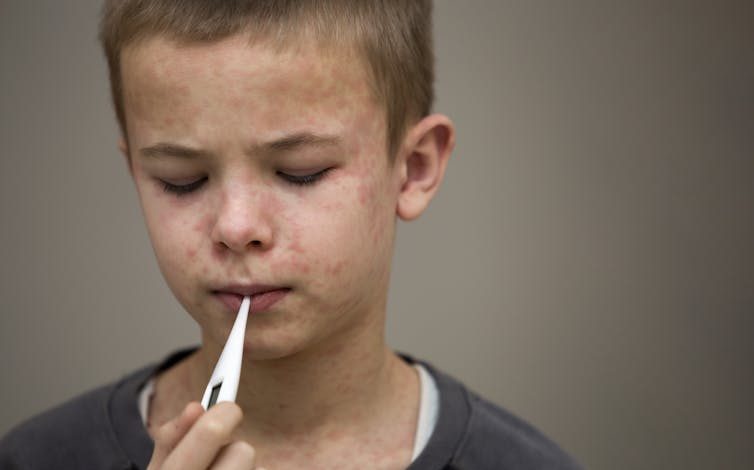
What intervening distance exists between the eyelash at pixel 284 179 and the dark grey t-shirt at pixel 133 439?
304mm

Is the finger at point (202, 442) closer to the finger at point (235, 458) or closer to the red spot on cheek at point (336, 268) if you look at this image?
the finger at point (235, 458)

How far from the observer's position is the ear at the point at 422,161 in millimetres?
1124

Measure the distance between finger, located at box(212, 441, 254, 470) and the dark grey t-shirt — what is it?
283 mm

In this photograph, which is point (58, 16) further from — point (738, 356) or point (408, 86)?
point (738, 356)

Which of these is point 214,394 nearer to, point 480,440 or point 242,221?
point 242,221

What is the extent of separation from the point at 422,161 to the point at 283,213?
24cm

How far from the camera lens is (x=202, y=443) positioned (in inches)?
32.6

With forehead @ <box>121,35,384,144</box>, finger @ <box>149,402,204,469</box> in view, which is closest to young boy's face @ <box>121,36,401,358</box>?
forehead @ <box>121,35,384,144</box>

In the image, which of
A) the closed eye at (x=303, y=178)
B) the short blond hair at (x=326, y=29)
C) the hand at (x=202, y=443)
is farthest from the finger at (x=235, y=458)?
the short blond hair at (x=326, y=29)

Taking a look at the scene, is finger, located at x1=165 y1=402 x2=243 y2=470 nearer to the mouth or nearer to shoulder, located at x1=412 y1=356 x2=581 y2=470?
the mouth

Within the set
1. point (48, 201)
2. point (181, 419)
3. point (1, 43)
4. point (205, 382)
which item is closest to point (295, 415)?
point (205, 382)

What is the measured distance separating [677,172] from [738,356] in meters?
0.34

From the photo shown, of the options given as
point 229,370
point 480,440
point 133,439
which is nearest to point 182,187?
point 229,370

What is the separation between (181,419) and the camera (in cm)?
86
